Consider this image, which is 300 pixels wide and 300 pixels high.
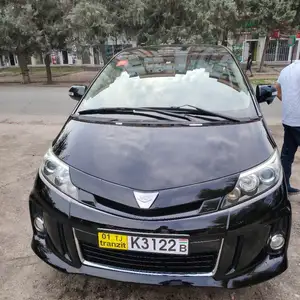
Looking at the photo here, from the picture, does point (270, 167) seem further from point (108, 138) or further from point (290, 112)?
point (290, 112)

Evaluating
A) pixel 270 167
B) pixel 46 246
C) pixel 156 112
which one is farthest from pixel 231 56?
pixel 46 246

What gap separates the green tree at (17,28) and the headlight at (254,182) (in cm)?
1513

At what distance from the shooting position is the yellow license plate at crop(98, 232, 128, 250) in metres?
2.05

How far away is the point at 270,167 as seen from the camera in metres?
2.21

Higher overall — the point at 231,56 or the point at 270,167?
the point at 231,56

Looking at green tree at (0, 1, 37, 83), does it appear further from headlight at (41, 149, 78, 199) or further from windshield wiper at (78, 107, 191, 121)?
headlight at (41, 149, 78, 199)

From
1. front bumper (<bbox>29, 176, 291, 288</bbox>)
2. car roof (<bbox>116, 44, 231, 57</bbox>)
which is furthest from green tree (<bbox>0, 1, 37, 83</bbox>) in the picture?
front bumper (<bbox>29, 176, 291, 288</bbox>)

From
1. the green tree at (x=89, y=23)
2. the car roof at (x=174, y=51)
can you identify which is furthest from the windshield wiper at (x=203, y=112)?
the green tree at (x=89, y=23)

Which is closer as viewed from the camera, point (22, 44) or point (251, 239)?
point (251, 239)

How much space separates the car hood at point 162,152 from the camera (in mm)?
2129

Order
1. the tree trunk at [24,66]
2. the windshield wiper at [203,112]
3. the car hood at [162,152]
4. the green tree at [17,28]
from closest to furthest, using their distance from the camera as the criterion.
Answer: the car hood at [162,152], the windshield wiper at [203,112], the green tree at [17,28], the tree trunk at [24,66]

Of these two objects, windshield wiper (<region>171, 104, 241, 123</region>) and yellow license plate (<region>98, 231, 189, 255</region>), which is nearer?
yellow license plate (<region>98, 231, 189, 255</region>)

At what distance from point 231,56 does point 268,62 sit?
27.7 meters

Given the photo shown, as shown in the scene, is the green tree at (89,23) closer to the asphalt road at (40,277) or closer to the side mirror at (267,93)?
the asphalt road at (40,277)
